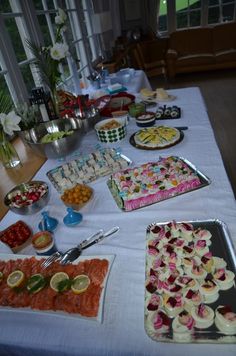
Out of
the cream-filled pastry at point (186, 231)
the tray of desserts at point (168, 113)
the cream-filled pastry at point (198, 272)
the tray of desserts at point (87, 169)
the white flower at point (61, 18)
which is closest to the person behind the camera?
the cream-filled pastry at point (198, 272)

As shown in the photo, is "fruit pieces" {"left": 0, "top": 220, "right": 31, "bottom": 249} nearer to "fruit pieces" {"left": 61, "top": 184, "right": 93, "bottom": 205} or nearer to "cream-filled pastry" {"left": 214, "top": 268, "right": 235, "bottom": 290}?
"fruit pieces" {"left": 61, "top": 184, "right": 93, "bottom": 205}

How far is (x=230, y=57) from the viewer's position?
4711 mm

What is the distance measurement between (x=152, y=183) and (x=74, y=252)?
365mm

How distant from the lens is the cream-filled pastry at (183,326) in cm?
50

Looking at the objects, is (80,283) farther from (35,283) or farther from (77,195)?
(77,195)

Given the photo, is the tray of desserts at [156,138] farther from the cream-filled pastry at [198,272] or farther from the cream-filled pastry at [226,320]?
the cream-filled pastry at [226,320]

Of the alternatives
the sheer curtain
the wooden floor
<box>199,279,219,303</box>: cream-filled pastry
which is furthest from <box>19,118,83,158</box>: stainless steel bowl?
the sheer curtain

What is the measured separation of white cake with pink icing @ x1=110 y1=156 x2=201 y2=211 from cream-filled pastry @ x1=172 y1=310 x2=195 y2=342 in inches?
15.8

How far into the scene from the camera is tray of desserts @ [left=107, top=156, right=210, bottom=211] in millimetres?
883

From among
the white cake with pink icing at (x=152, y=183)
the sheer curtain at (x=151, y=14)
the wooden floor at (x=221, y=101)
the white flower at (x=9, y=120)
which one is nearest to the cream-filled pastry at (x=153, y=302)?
the white cake with pink icing at (x=152, y=183)

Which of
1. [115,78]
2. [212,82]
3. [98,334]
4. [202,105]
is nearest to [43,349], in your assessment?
[98,334]

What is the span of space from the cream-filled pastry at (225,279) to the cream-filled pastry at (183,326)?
102mm

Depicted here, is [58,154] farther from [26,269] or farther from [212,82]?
[212,82]

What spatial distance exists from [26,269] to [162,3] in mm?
5963
